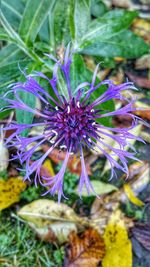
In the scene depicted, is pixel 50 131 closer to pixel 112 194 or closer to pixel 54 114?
pixel 54 114

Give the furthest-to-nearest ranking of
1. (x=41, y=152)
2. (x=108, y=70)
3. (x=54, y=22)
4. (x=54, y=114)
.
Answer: (x=108, y=70)
(x=41, y=152)
(x=54, y=22)
(x=54, y=114)

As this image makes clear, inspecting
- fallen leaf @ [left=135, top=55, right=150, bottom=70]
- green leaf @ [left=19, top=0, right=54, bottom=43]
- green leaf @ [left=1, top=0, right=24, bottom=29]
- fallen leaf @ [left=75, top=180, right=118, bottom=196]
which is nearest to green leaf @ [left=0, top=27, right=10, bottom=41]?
green leaf @ [left=19, top=0, right=54, bottom=43]

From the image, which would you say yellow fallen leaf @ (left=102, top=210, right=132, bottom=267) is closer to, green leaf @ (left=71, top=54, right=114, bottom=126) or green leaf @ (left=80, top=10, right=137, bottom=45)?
green leaf @ (left=71, top=54, right=114, bottom=126)

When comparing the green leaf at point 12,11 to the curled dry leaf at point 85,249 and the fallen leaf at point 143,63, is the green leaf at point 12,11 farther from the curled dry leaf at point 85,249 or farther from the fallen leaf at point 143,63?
the curled dry leaf at point 85,249

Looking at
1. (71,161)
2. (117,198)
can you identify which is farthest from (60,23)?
(117,198)

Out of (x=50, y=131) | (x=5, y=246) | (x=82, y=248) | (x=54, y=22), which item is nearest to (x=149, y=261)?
(x=82, y=248)

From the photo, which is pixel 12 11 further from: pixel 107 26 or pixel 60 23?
pixel 107 26

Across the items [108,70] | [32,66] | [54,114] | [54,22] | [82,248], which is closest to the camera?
[54,114]
